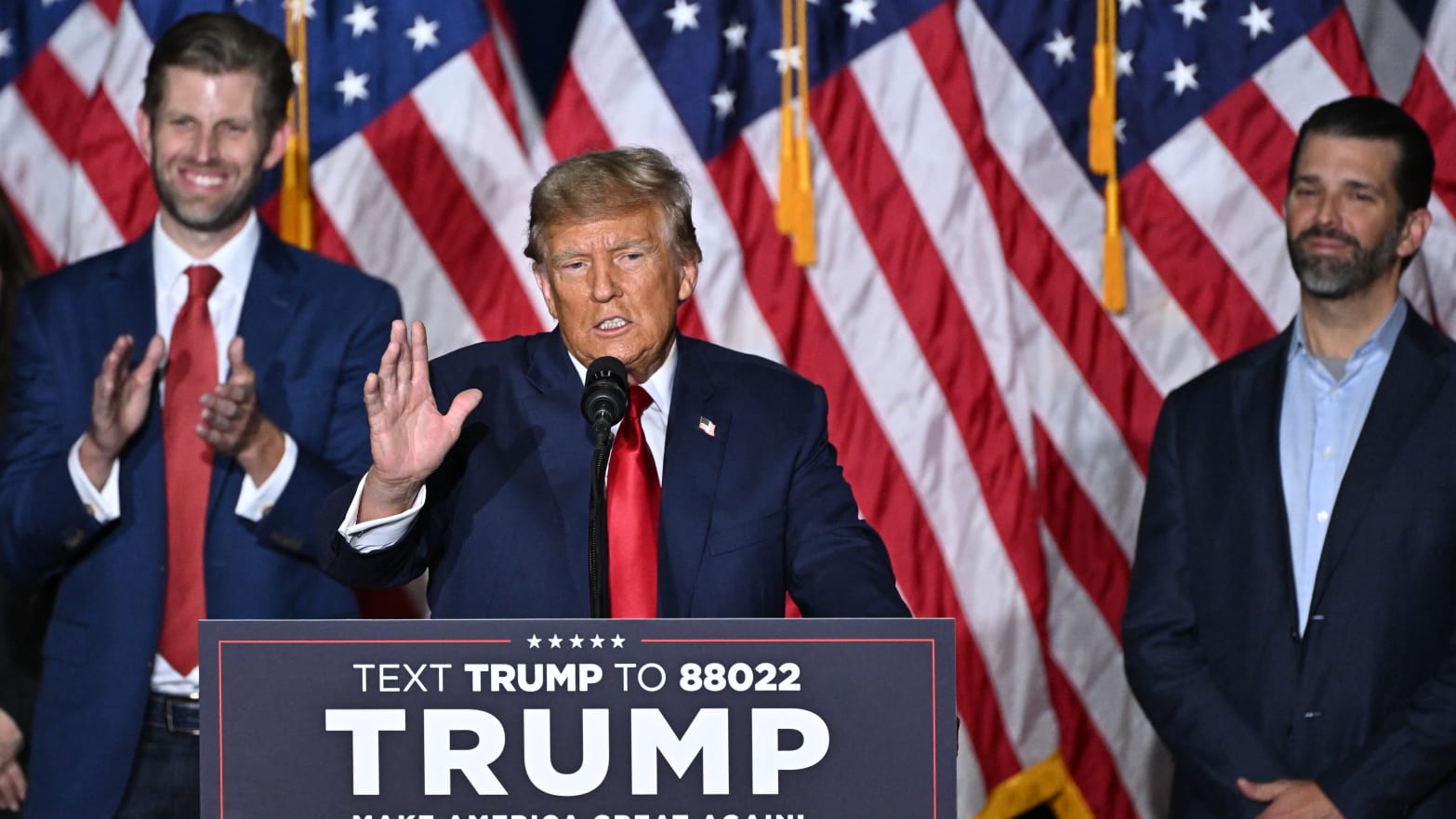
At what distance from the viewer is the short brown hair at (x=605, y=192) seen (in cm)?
228

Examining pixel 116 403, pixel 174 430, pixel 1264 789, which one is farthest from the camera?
pixel 174 430

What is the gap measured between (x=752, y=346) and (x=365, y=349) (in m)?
1.06

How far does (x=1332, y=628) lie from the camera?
300 cm

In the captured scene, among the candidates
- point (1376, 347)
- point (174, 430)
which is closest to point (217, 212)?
point (174, 430)

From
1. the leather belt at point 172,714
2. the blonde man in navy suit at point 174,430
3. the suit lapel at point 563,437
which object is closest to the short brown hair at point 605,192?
the suit lapel at point 563,437

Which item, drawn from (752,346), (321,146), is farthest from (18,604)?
(752,346)

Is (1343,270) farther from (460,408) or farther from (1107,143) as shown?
(460,408)

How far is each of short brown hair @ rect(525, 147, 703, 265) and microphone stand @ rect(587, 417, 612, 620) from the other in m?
0.55

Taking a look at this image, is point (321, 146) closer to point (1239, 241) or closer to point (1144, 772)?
point (1239, 241)

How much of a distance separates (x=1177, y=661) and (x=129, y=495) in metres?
1.89

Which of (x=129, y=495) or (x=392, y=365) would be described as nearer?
(x=392, y=365)

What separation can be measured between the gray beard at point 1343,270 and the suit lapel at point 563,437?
5.21ft

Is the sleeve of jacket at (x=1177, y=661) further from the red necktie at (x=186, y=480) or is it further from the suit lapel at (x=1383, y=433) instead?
the red necktie at (x=186, y=480)

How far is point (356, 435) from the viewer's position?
120 inches
